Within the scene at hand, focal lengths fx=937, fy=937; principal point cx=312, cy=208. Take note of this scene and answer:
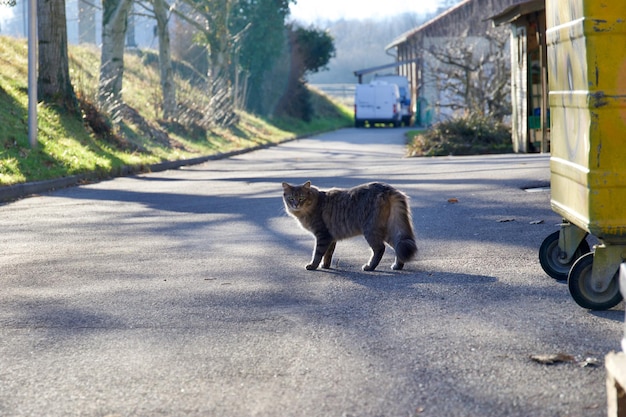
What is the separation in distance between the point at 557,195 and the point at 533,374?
8.00 feet

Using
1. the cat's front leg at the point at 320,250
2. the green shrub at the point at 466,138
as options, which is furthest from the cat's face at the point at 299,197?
the green shrub at the point at 466,138

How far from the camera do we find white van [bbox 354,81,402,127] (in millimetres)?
54656

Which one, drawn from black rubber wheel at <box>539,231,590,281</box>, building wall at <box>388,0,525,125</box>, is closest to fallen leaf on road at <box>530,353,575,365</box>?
black rubber wheel at <box>539,231,590,281</box>

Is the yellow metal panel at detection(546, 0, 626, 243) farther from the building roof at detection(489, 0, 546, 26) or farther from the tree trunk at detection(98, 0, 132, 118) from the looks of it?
the tree trunk at detection(98, 0, 132, 118)

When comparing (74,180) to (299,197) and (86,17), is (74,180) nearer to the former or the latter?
(299,197)

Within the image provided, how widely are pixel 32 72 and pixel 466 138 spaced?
13.1 meters

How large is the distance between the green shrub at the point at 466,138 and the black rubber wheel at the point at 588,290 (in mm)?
20270

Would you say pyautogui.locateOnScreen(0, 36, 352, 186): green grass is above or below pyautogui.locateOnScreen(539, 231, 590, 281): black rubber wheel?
above

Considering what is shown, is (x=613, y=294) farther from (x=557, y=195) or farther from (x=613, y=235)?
(x=557, y=195)

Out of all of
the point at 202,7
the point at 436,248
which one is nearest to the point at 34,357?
the point at 436,248

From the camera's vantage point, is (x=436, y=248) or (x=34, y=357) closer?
(x=34, y=357)

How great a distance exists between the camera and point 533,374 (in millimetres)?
4312

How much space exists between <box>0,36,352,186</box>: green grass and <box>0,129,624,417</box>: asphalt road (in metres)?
6.46

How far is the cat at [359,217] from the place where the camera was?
7.39m
